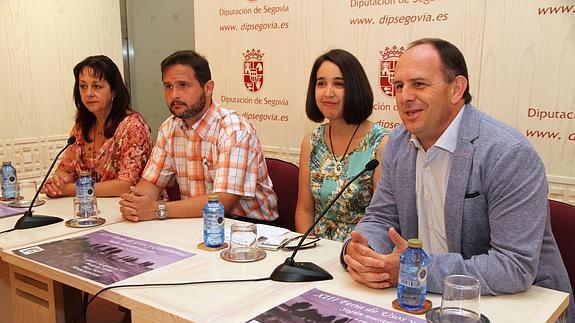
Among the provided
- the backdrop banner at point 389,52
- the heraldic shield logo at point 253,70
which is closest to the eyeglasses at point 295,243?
the backdrop banner at point 389,52

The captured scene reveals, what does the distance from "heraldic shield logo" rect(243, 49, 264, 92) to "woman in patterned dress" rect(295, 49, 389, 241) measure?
3.75 ft

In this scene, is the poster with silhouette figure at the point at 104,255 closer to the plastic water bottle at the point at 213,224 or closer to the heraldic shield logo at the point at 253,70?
the plastic water bottle at the point at 213,224

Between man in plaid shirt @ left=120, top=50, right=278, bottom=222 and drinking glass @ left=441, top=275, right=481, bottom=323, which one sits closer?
drinking glass @ left=441, top=275, right=481, bottom=323

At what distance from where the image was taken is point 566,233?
1928mm

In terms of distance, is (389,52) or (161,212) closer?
(161,212)

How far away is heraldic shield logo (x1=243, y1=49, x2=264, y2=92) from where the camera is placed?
3.78 meters

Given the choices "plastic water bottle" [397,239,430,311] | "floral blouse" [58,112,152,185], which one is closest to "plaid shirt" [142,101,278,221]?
"floral blouse" [58,112,152,185]

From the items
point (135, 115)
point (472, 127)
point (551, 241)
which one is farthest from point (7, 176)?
point (551, 241)

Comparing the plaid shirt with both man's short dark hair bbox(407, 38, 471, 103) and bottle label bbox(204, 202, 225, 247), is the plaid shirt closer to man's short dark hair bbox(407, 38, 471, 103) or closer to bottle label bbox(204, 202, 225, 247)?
bottle label bbox(204, 202, 225, 247)

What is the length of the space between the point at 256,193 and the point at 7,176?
4.13ft

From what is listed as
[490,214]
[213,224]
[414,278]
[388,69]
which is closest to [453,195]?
[490,214]

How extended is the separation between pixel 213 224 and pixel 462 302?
0.94m

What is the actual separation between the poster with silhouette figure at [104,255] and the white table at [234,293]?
0.04 meters

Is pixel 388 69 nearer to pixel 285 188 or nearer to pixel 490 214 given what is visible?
pixel 285 188
